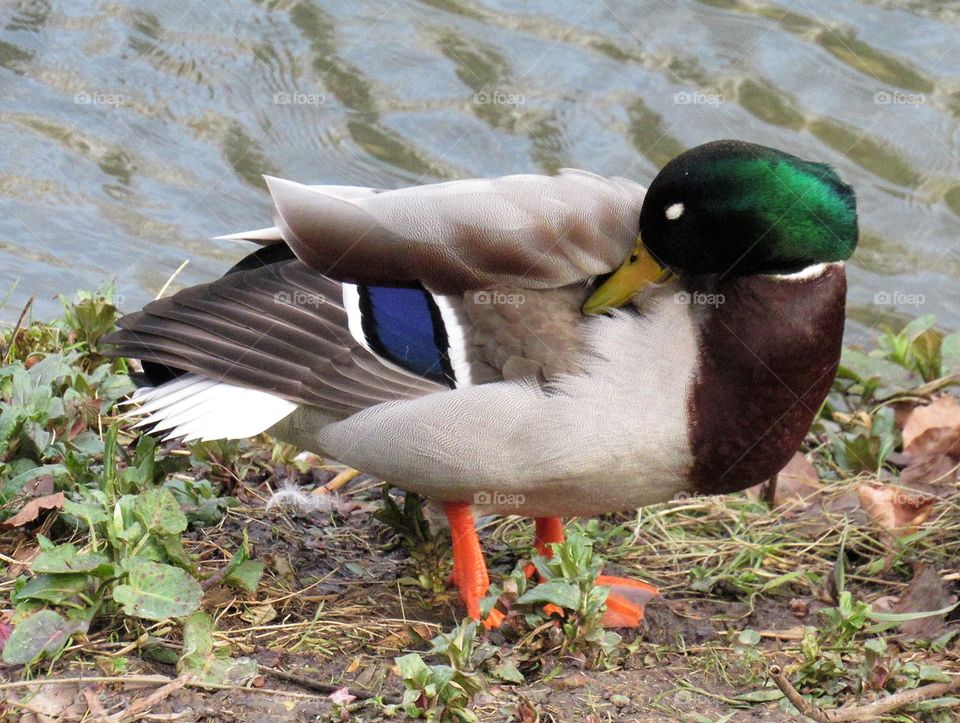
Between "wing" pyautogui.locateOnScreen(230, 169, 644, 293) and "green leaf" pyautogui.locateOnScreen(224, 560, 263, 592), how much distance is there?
77 centimetres

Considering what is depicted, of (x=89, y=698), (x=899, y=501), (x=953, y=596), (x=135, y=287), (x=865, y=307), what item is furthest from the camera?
(x=865, y=307)

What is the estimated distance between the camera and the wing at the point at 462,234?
3344 millimetres

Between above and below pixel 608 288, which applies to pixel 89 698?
below

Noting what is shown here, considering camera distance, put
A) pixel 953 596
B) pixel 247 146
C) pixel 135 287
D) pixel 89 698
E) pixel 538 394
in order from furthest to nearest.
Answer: pixel 247 146
pixel 135 287
pixel 953 596
pixel 538 394
pixel 89 698

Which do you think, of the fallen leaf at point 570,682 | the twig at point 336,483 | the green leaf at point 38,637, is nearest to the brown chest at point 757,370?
the fallen leaf at point 570,682

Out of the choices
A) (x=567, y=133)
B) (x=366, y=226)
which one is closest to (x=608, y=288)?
(x=366, y=226)

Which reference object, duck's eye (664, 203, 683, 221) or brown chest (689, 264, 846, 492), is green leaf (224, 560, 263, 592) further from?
duck's eye (664, 203, 683, 221)

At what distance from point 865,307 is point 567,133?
184cm

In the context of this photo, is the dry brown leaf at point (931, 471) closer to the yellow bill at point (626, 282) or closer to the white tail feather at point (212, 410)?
the yellow bill at point (626, 282)

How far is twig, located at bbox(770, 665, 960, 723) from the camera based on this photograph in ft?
9.52

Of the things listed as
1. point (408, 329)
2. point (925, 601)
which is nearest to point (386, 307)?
point (408, 329)

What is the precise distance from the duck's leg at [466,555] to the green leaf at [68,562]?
1008mm

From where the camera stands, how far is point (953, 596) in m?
3.57

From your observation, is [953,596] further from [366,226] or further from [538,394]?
[366,226]
